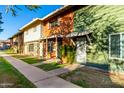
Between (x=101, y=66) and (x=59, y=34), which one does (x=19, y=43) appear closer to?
(x=59, y=34)

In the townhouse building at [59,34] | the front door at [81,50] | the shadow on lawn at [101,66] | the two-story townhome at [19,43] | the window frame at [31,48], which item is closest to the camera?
the shadow on lawn at [101,66]

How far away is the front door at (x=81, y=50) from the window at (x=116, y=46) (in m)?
3.42

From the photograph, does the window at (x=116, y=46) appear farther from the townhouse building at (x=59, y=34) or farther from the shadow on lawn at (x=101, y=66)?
the townhouse building at (x=59, y=34)

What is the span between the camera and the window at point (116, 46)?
1127 centimetres

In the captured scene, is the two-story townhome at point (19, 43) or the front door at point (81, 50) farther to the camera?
the two-story townhome at point (19, 43)

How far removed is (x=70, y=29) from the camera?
56.3ft

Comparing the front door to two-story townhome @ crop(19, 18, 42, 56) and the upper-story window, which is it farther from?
two-story townhome @ crop(19, 18, 42, 56)

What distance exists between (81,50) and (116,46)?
172 inches

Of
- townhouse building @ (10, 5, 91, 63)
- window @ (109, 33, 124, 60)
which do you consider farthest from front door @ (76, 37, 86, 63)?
window @ (109, 33, 124, 60)

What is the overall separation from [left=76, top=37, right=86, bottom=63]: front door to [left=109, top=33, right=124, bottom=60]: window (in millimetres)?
3419

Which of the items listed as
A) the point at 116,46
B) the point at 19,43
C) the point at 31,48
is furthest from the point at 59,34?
the point at 19,43

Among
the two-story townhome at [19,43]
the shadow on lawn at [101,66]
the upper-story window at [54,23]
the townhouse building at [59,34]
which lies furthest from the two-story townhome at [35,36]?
the shadow on lawn at [101,66]

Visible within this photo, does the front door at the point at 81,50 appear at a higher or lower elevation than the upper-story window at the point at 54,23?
lower
